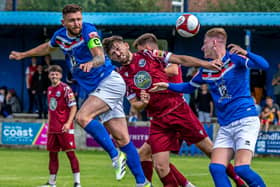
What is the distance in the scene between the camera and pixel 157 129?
10828 mm

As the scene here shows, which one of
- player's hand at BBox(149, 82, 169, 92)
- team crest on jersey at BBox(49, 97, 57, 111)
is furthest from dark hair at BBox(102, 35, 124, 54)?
team crest on jersey at BBox(49, 97, 57, 111)

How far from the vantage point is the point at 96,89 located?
10484mm

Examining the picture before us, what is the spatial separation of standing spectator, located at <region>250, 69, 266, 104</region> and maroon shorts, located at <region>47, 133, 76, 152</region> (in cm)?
1251

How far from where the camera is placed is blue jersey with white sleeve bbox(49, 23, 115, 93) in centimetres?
1024

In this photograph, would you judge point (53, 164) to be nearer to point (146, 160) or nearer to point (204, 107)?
point (146, 160)

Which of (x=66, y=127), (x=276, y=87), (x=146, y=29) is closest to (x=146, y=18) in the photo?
(x=146, y=29)

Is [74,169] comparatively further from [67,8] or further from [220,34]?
[220,34]

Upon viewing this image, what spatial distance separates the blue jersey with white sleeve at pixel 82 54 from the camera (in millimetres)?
10242

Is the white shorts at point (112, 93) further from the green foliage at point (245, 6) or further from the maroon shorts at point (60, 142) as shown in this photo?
the green foliage at point (245, 6)

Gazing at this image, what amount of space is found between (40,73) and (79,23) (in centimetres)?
1518

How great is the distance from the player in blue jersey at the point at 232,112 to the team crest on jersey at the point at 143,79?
146cm

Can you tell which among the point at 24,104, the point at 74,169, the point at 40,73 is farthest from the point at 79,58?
the point at 24,104

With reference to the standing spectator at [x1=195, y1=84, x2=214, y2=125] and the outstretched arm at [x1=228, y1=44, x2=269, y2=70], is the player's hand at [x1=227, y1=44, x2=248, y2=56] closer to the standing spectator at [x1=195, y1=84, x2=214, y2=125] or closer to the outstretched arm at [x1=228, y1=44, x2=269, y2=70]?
the outstretched arm at [x1=228, y1=44, x2=269, y2=70]

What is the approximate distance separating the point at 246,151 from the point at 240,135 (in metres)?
0.21
